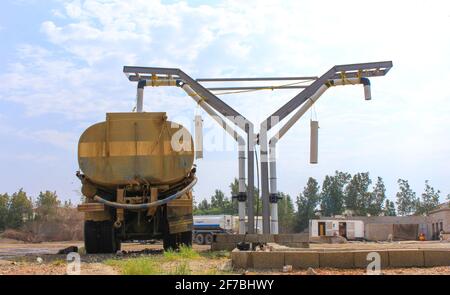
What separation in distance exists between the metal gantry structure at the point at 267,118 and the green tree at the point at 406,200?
7982 centimetres

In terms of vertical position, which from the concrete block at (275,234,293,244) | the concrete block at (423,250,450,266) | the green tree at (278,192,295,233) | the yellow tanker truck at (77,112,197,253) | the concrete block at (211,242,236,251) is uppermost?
the yellow tanker truck at (77,112,197,253)

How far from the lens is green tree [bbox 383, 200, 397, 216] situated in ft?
293

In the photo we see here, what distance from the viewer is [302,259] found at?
8.29 m

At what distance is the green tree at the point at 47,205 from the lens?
5284 cm

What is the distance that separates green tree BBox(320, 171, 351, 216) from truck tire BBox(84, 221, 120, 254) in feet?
259

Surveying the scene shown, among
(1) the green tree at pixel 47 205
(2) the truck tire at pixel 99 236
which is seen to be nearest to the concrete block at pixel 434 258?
(2) the truck tire at pixel 99 236

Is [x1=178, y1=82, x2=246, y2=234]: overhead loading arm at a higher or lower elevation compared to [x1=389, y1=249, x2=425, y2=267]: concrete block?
higher

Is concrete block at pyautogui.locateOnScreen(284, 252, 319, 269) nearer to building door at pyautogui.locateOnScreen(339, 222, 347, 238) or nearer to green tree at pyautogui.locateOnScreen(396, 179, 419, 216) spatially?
building door at pyautogui.locateOnScreen(339, 222, 347, 238)

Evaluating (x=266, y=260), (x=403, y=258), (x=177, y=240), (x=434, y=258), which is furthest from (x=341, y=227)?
(x=266, y=260)

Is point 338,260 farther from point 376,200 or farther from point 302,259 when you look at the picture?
point 376,200

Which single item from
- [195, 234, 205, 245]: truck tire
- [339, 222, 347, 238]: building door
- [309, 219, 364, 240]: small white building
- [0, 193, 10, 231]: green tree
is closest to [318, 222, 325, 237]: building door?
[309, 219, 364, 240]: small white building

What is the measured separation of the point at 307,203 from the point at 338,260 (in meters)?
84.5

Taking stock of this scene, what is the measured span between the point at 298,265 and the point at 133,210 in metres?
5.46
